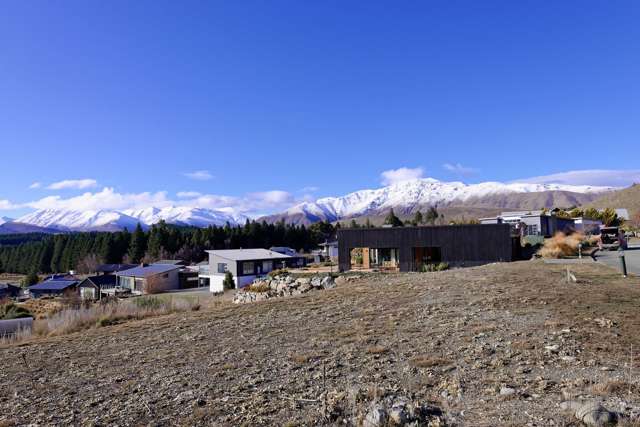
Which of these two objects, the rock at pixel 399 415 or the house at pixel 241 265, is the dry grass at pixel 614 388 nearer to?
the rock at pixel 399 415

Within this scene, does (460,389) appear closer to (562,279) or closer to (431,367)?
(431,367)

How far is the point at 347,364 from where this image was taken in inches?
278

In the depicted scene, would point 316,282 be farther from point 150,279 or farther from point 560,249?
point 150,279

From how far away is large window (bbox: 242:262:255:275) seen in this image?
50.2 m

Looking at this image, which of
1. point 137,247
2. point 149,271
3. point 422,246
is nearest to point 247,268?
point 149,271

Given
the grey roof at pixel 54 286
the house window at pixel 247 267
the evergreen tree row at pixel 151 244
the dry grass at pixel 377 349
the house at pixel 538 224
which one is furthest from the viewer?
the evergreen tree row at pixel 151 244

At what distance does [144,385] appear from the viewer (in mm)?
6785

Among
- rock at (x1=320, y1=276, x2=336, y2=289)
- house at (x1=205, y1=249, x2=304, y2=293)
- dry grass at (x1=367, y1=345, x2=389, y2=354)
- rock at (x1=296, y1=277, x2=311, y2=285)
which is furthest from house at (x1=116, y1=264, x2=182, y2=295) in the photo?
dry grass at (x1=367, y1=345, x2=389, y2=354)

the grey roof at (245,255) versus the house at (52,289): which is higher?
the grey roof at (245,255)

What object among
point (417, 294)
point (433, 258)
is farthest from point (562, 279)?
point (433, 258)

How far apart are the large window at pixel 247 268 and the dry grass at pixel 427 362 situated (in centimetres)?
4449

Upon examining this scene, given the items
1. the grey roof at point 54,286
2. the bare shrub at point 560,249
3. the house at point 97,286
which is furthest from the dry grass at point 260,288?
the grey roof at point 54,286

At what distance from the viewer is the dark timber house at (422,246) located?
29.7 m

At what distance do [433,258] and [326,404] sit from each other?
28.2m
